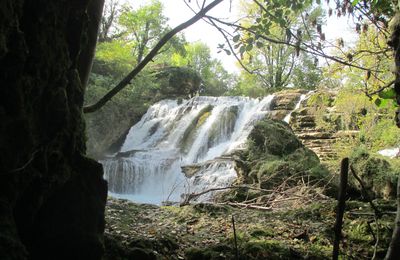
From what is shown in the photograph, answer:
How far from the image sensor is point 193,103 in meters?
21.3

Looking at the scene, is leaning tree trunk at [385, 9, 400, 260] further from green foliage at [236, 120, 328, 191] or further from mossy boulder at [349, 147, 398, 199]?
mossy boulder at [349, 147, 398, 199]

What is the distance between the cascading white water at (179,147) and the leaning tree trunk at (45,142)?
23.4 ft

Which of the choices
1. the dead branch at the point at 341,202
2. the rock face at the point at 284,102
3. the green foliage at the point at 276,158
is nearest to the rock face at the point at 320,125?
the rock face at the point at 284,102

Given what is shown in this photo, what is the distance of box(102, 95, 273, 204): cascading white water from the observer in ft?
40.6

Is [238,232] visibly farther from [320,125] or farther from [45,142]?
[320,125]

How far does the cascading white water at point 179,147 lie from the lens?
12367 millimetres

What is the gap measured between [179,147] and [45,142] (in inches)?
582

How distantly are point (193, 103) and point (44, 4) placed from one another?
18.9m

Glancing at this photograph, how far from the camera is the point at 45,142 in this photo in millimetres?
2666

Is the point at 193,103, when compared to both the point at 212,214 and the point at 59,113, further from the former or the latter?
the point at 59,113

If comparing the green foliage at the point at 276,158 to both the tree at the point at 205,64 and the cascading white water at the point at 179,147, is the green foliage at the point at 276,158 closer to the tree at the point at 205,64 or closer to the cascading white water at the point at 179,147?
the cascading white water at the point at 179,147

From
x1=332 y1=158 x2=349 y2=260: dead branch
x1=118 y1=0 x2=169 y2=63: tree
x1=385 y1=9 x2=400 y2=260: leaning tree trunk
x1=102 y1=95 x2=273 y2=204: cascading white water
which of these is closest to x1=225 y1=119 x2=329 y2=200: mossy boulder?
x1=102 y1=95 x2=273 y2=204: cascading white water

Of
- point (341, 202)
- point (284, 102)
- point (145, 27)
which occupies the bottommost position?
point (341, 202)

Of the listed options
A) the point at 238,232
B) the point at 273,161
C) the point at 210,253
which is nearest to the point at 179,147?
the point at 273,161
